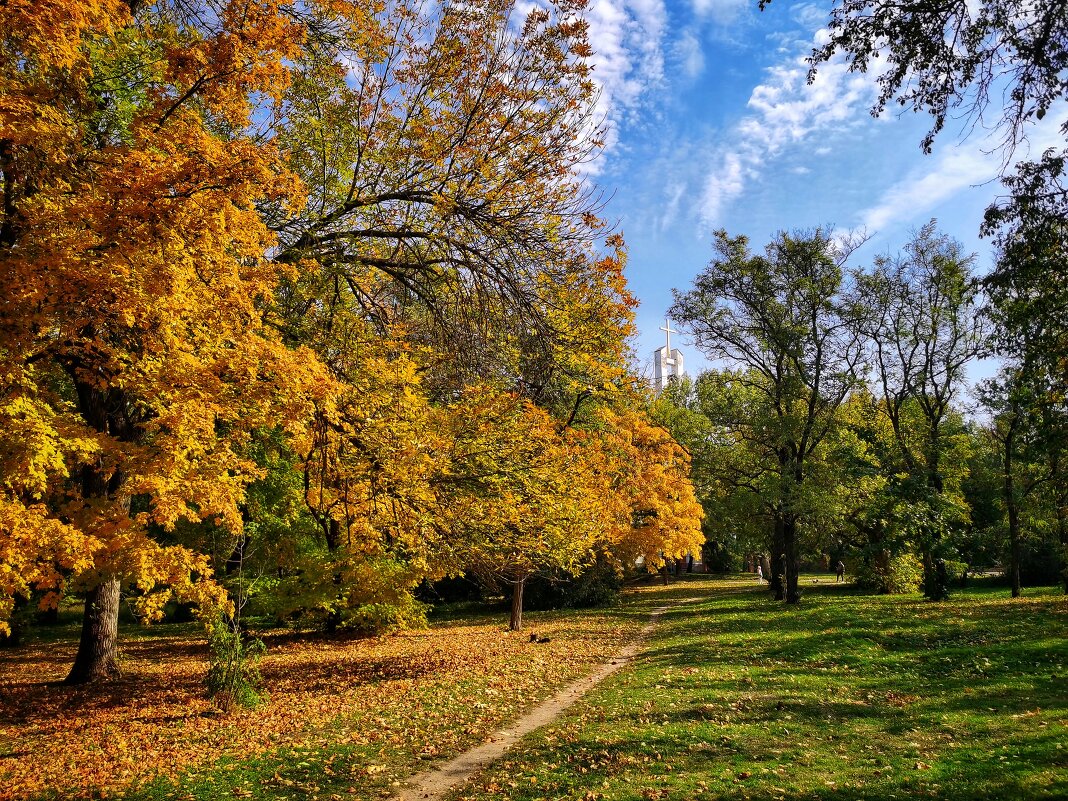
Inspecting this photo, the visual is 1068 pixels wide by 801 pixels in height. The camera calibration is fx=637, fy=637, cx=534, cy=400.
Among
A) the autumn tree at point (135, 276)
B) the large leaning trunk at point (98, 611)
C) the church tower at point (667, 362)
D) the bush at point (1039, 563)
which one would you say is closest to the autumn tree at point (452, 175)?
the autumn tree at point (135, 276)

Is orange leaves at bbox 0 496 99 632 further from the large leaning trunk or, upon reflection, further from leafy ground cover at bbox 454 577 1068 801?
the large leaning trunk

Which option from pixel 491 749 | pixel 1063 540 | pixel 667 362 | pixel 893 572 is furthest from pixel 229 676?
pixel 667 362

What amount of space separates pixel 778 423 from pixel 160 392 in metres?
22.6

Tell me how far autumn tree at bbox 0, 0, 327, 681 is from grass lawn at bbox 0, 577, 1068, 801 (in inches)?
95.7

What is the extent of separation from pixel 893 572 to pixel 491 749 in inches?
1010

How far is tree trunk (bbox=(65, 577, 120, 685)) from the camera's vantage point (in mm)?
13758

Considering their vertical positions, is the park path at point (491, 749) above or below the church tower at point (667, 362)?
below

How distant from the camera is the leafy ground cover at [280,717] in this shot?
292 inches

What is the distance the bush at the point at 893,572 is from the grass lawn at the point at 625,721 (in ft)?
29.5

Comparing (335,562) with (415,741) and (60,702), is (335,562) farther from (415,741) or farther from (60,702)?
(415,741)

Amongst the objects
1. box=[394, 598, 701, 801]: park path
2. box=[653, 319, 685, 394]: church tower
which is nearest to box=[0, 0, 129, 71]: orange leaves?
box=[394, 598, 701, 801]: park path

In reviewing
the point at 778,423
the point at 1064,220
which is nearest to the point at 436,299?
the point at 1064,220

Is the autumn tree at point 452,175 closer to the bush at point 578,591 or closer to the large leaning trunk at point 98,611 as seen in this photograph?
the large leaning trunk at point 98,611

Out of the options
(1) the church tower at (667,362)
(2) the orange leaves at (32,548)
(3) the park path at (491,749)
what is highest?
(1) the church tower at (667,362)
